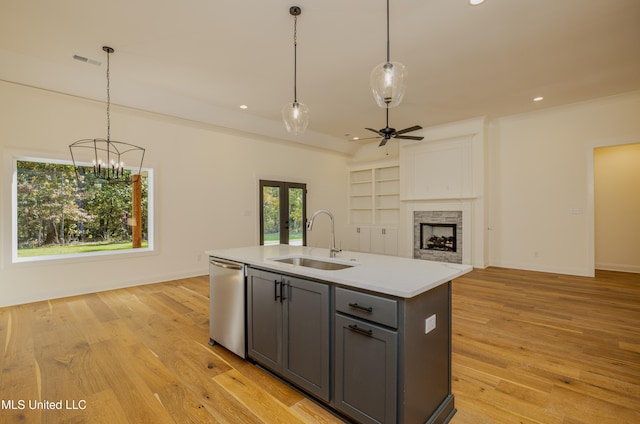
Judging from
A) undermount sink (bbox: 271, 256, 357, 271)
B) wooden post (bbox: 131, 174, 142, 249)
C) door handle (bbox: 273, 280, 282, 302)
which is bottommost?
door handle (bbox: 273, 280, 282, 302)

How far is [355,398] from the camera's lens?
Answer: 1730 mm

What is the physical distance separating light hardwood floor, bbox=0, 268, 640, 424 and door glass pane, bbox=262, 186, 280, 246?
10.0ft

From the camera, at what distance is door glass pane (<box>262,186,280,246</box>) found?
7.00 meters

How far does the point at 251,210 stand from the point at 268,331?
15.1ft

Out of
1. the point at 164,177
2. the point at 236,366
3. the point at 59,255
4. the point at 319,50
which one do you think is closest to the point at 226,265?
the point at 236,366

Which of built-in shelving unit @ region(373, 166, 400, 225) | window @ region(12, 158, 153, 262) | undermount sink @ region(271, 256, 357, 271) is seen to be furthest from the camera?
built-in shelving unit @ region(373, 166, 400, 225)

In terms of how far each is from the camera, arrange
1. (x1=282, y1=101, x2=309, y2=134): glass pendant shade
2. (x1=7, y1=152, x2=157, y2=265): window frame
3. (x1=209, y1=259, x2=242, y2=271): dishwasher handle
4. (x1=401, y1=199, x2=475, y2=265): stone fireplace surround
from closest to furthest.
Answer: (x1=209, y1=259, x2=242, y2=271): dishwasher handle
(x1=282, y1=101, x2=309, y2=134): glass pendant shade
(x1=7, y1=152, x2=157, y2=265): window frame
(x1=401, y1=199, x2=475, y2=265): stone fireplace surround

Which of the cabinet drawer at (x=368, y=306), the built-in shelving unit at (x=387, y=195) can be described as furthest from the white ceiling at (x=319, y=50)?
the built-in shelving unit at (x=387, y=195)

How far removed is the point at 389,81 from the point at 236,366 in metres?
2.69

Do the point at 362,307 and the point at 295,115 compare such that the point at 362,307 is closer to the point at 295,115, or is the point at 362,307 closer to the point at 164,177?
the point at 295,115

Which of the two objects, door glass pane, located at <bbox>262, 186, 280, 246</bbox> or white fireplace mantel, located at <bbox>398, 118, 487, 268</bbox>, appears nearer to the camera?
white fireplace mantel, located at <bbox>398, 118, 487, 268</bbox>

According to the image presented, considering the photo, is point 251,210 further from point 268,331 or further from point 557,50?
point 557,50

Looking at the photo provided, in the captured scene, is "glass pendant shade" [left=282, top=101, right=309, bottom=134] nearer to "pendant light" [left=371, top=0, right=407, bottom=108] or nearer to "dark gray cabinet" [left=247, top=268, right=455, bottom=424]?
"pendant light" [left=371, top=0, right=407, bottom=108]

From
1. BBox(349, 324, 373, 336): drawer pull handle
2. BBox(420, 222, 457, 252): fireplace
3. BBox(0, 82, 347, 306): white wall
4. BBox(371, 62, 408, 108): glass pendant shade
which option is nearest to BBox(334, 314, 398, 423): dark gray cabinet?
BBox(349, 324, 373, 336): drawer pull handle
